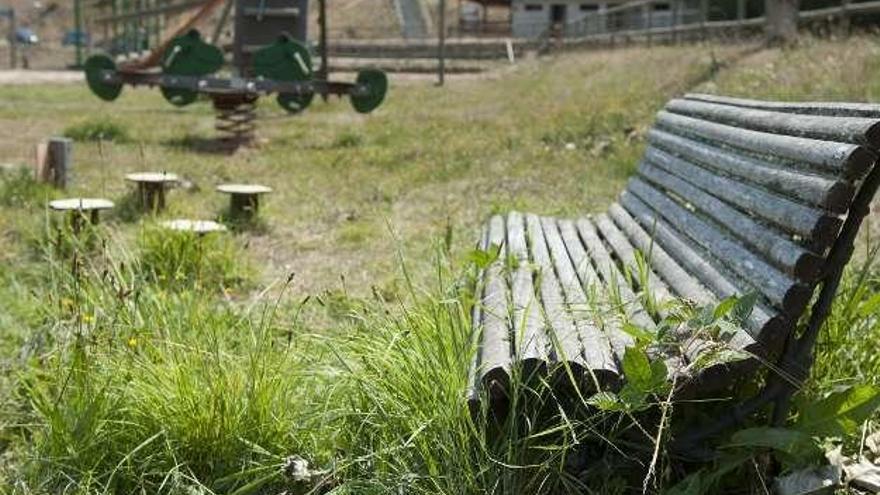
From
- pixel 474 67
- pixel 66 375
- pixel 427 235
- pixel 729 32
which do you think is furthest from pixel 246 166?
pixel 474 67

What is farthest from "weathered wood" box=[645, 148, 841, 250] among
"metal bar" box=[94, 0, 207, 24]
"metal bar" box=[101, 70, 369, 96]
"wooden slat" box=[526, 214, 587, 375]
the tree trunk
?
"metal bar" box=[94, 0, 207, 24]

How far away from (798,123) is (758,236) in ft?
1.50

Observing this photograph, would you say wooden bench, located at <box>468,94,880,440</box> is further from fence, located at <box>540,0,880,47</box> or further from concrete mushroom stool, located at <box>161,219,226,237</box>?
fence, located at <box>540,0,880,47</box>

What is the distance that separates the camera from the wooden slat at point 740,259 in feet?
8.32

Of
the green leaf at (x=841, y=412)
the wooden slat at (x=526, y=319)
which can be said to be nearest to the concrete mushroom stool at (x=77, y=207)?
the wooden slat at (x=526, y=319)

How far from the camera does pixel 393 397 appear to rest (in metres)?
2.88

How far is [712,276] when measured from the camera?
3105mm

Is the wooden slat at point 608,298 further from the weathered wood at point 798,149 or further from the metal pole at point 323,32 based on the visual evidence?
the metal pole at point 323,32

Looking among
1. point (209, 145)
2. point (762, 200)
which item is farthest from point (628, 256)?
point (209, 145)

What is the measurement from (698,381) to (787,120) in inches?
46.4

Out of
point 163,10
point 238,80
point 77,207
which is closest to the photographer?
point 77,207

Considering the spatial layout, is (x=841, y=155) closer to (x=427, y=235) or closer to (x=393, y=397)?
(x=393, y=397)

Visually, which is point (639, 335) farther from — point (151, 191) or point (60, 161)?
point (60, 161)

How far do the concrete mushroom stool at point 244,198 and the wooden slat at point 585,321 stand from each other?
3.57 metres
